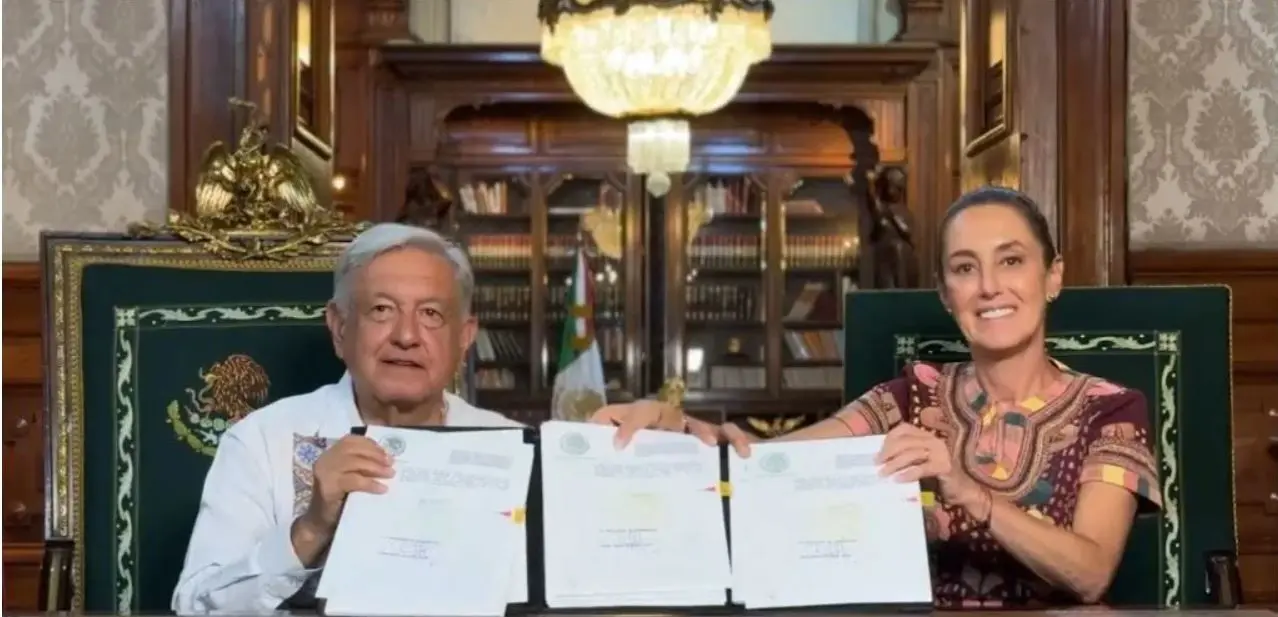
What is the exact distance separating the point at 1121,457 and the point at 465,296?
2.77ft

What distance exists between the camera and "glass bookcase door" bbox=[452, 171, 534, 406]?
6262 millimetres

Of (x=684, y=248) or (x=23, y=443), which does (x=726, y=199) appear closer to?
(x=684, y=248)

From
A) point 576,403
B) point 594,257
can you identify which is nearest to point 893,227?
point 594,257

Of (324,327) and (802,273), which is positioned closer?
(324,327)

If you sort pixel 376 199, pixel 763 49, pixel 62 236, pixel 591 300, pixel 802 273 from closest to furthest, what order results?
pixel 62 236, pixel 763 49, pixel 591 300, pixel 376 199, pixel 802 273

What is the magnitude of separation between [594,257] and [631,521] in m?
4.90

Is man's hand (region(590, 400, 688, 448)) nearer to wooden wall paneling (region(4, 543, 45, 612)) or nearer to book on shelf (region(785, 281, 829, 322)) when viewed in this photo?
wooden wall paneling (region(4, 543, 45, 612))

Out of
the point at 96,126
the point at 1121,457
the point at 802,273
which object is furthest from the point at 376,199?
the point at 1121,457

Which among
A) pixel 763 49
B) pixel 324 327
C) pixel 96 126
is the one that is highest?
pixel 763 49

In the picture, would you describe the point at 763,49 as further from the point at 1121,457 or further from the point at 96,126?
the point at 1121,457

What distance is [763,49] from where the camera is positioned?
13.1 ft

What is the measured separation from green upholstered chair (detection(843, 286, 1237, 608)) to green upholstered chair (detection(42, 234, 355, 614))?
937mm

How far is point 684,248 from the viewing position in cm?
621

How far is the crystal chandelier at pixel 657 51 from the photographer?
12.3ft
